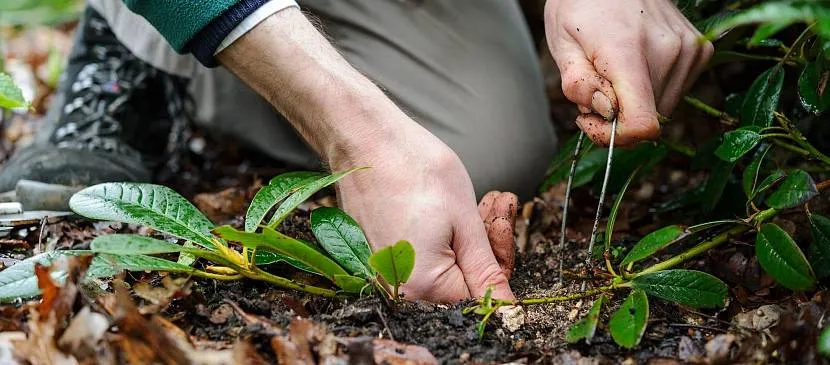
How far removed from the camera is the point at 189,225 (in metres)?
1.16

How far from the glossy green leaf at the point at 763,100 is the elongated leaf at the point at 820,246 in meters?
0.19

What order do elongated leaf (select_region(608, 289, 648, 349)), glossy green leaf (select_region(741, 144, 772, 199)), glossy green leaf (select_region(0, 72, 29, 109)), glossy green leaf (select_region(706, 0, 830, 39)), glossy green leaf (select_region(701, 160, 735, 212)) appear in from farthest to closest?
glossy green leaf (select_region(701, 160, 735, 212))
glossy green leaf (select_region(741, 144, 772, 199))
glossy green leaf (select_region(0, 72, 29, 109))
elongated leaf (select_region(608, 289, 648, 349))
glossy green leaf (select_region(706, 0, 830, 39))

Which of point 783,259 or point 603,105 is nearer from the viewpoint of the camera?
point 783,259

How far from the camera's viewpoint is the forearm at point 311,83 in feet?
4.17


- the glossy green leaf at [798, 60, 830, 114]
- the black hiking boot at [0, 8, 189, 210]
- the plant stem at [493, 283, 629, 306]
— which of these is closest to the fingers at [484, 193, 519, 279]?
the plant stem at [493, 283, 629, 306]

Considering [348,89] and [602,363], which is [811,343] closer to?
[602,363]

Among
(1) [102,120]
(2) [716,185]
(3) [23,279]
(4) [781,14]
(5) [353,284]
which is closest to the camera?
(4) [781,14]

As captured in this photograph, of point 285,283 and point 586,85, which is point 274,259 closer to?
point 285,283

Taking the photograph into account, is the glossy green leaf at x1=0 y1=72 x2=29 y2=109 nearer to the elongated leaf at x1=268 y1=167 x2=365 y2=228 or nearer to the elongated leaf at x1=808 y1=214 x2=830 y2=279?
the elongated leaf at x1=268 y1=167 x2=365 y2=228

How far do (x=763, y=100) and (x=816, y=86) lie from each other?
0.13 meters

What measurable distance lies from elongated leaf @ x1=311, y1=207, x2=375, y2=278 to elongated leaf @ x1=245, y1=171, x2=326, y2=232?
6 cm

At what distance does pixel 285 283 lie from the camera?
1.16m

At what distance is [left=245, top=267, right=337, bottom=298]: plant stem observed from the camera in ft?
3.76

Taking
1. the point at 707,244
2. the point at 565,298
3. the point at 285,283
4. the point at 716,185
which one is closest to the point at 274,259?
the point at 285,283
